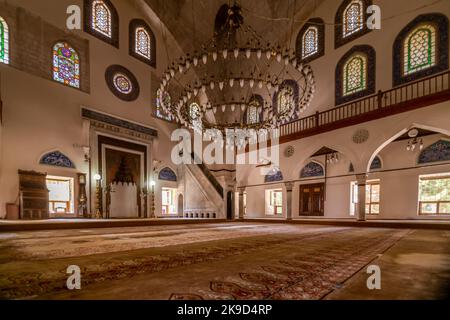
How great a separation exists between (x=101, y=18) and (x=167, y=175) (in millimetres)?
7695

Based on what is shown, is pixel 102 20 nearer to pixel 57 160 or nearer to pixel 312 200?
pixel 57 160

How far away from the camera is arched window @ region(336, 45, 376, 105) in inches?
354

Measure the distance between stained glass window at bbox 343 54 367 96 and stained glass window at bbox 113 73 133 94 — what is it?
9.67 meters

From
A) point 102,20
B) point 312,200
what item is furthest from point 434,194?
point 102,20

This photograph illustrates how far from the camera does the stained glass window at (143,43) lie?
464 inches

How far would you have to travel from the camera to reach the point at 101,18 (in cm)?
1033

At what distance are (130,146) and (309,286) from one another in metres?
10.6

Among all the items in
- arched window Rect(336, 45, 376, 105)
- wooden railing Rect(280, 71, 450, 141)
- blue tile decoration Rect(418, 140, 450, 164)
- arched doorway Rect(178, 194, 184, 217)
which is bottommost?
arched doorway Rect(178, 194, 184, 217)

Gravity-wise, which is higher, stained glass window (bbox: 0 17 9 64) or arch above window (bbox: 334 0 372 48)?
arch above window (bbox: 334 0 372 48)

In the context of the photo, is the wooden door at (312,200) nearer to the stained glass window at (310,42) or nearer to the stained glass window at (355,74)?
the stained glass window at (355,74)

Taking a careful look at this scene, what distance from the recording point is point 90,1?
9.90 m

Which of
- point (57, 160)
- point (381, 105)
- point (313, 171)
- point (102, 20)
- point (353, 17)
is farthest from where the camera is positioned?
point (313, 171)

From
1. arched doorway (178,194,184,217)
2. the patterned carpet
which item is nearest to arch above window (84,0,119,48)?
arched doorway (178,194,184,217)

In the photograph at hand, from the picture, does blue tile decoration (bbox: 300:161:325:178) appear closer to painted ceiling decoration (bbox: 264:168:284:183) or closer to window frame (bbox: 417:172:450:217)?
painted ceiling decoration (bbox: 264:168:284:183)
